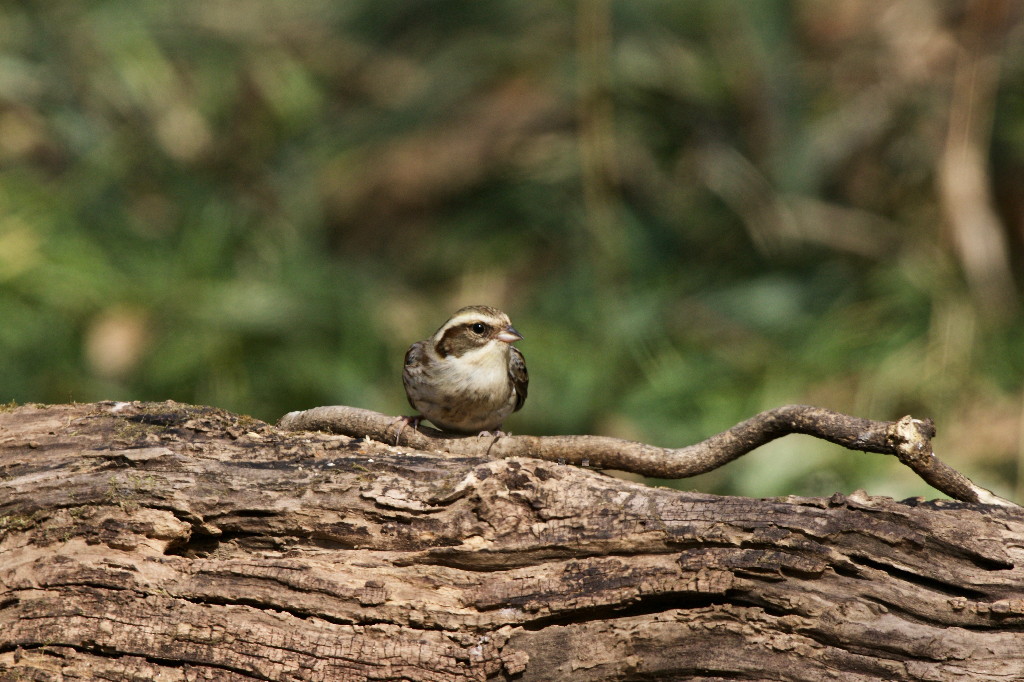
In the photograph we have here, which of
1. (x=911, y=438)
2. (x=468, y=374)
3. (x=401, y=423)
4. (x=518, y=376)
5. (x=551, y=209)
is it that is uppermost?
(x=551, y=209)

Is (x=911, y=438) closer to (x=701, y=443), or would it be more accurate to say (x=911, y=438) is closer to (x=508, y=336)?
(x=701, y=443)

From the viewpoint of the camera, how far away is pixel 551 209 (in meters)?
11.1

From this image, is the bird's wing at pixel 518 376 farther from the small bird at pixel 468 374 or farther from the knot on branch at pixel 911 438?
the knot on branch at pixel 911 438

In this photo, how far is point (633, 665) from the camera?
3697 mm

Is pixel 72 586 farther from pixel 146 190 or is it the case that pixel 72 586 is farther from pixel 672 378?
pixel 146 190

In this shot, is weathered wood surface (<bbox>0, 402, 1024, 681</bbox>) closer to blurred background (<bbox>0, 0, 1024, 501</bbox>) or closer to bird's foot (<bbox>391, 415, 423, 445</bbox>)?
bird's foot (<bbox>391, 415, 423, 445</bbox>)

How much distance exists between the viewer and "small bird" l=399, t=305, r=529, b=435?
18.3ft

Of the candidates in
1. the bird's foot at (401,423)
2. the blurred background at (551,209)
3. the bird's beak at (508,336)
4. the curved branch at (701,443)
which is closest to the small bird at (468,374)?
the bird's beak at (508,336)

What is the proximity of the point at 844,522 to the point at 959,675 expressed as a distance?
605 millimetres

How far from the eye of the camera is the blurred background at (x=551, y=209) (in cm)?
955

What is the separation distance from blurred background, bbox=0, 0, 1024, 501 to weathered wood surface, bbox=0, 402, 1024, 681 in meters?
4.87

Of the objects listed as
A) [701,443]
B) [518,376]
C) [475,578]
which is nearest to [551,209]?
[518,376]

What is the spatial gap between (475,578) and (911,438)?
1.64 meters

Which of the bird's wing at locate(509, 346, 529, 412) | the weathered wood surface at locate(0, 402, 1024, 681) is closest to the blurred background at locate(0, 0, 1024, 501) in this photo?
the bird's wing at locate(509, 346, 529, 412)
